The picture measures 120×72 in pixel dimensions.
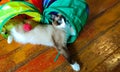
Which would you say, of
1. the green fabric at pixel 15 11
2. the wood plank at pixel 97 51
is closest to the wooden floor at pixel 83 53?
the wood plank at pixel 97 51

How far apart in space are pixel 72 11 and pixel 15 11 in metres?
0.28

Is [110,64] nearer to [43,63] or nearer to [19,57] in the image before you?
[43,63]

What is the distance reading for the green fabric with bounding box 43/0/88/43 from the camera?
3.11 ft

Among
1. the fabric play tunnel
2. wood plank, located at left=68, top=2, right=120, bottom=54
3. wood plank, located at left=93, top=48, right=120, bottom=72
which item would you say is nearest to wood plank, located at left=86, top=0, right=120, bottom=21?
wood plank, located at left=68, top=2, right=120, bottom=54

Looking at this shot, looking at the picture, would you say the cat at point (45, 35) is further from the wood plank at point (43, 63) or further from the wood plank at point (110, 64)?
the wood plank at point (110, 64)

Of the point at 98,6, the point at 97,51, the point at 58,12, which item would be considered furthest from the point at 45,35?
the point at 98,6

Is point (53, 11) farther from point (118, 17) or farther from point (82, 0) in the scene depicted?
point (118, 17)

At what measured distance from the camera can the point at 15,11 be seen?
3.23ft

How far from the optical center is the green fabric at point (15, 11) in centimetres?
98

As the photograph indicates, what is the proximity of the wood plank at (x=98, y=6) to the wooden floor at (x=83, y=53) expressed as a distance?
2.1 inches

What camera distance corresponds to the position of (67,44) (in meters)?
1.03

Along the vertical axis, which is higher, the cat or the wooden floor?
the cat

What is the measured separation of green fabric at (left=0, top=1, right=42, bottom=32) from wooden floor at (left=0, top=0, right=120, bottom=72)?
0.15 meters

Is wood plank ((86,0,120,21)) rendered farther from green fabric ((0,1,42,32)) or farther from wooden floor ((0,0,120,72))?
→ green fabric ((0,1,42,32))
